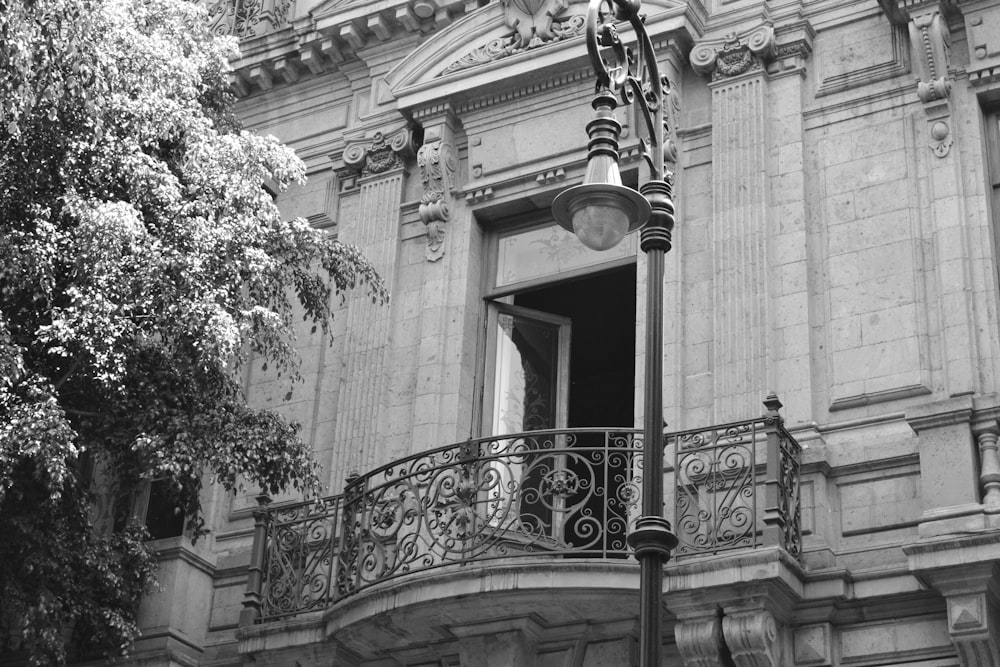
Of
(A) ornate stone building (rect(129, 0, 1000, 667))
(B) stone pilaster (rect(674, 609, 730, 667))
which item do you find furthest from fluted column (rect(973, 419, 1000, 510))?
(B) stone pilaster (rect(674, 609, 730, 667))

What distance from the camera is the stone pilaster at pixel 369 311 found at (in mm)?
16094

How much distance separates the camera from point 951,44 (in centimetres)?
1520

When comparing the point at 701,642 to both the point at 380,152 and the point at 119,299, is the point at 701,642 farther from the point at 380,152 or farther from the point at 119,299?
the point at 380,152

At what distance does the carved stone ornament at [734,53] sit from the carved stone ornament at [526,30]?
4.23 ft

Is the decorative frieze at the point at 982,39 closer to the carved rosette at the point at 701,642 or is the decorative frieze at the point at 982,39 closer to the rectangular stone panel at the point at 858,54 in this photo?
the rectangular stone panel at the point at 858,54

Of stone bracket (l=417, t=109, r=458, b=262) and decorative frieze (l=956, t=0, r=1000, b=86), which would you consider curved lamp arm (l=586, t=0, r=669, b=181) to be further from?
stone bracket (l=417, t=109, r=458, b=262)

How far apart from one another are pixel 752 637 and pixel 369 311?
227 inches

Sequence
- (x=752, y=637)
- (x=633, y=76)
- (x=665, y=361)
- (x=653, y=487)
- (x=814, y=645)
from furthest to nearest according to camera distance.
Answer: (x=665, y=361), (x=814, y=645), (x=752, y=637), (x=633, y=76), (x=653, y=487)

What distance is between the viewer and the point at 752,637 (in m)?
12.6

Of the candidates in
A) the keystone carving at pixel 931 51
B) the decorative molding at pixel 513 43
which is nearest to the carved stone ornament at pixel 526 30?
the decorative molding at pixel 513 43

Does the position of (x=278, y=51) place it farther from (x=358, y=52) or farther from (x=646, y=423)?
(x=646, y=423)

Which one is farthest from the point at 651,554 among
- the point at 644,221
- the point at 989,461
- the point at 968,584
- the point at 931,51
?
the point at 931,51

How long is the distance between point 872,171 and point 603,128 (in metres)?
5.26

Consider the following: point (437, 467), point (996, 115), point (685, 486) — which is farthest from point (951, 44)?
point (437, 467)
